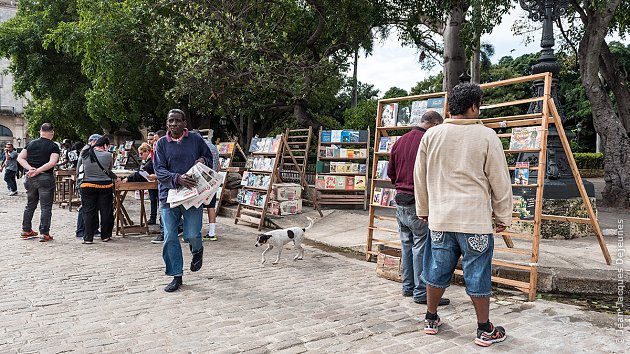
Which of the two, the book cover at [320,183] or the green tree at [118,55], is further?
the green tree at [118,55]

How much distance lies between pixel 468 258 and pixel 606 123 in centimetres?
1157

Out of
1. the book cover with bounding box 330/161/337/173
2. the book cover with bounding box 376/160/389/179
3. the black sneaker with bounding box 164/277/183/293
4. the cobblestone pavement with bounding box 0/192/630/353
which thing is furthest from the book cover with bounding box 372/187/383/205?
the book cover with bounding box 330/161/337/173

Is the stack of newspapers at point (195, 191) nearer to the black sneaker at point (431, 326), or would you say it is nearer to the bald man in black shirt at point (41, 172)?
the black sneaker at point (431, 326)

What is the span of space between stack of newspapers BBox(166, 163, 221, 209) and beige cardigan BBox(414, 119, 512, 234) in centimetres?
261

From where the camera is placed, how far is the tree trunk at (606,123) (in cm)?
1183

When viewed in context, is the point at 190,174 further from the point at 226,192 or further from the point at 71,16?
the point at 71,16

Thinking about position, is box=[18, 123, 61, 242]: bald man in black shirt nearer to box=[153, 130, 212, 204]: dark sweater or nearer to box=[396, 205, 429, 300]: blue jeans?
box=[153, 130, 212, 204]: dark sweater

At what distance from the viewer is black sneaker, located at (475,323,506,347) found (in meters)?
3.61

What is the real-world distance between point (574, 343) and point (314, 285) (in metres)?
2.70

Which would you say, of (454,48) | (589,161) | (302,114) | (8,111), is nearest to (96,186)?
(302,114)

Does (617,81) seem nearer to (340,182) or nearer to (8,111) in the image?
(340,182)

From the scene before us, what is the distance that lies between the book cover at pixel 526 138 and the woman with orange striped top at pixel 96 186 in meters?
6.31

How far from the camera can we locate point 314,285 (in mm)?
5438

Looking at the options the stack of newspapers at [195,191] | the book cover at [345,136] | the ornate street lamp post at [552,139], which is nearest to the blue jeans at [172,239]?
the stack of newspapers at [195,191]
